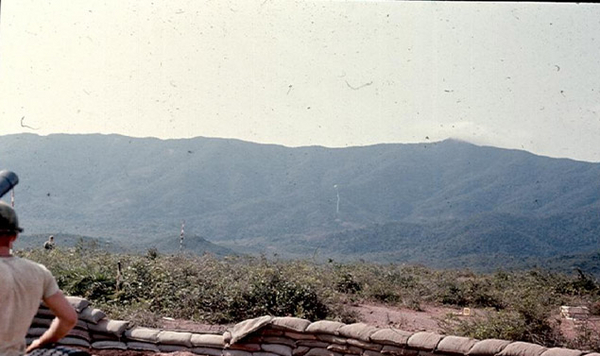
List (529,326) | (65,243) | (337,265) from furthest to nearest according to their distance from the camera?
(65,243)
(337,265)
(529,326)

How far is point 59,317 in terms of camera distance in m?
3.18

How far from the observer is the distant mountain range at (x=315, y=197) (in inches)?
2035

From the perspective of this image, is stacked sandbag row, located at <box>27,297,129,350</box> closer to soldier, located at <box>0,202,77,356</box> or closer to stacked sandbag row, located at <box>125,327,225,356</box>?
stacked sandbag row, located at <box>125,327,225,356</box>

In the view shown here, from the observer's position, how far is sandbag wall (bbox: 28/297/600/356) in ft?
18.1

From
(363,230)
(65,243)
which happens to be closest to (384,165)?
(363,230)

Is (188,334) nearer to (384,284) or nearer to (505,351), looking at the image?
(505,351)

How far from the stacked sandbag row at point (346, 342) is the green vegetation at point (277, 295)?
2.26 metres

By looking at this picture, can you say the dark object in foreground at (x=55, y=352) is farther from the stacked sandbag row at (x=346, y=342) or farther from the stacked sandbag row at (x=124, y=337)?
the stacked sandbag row at (x=124, y=337)

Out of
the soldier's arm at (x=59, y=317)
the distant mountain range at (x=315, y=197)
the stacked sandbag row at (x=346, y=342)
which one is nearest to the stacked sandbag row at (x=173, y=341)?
the stacked sandbag row at (x=346, y=342)

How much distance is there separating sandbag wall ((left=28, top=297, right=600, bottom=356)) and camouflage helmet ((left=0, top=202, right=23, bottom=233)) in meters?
3.49

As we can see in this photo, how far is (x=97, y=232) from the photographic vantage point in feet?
200

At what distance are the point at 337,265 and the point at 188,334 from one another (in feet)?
31.0

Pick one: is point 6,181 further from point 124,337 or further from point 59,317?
point 59,317

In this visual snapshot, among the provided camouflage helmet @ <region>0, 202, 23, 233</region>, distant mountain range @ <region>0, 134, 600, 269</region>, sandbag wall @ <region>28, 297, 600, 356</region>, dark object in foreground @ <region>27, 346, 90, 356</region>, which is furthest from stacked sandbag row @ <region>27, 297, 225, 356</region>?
distant mountain range @ <region>0, 134, 600, 269</region>
